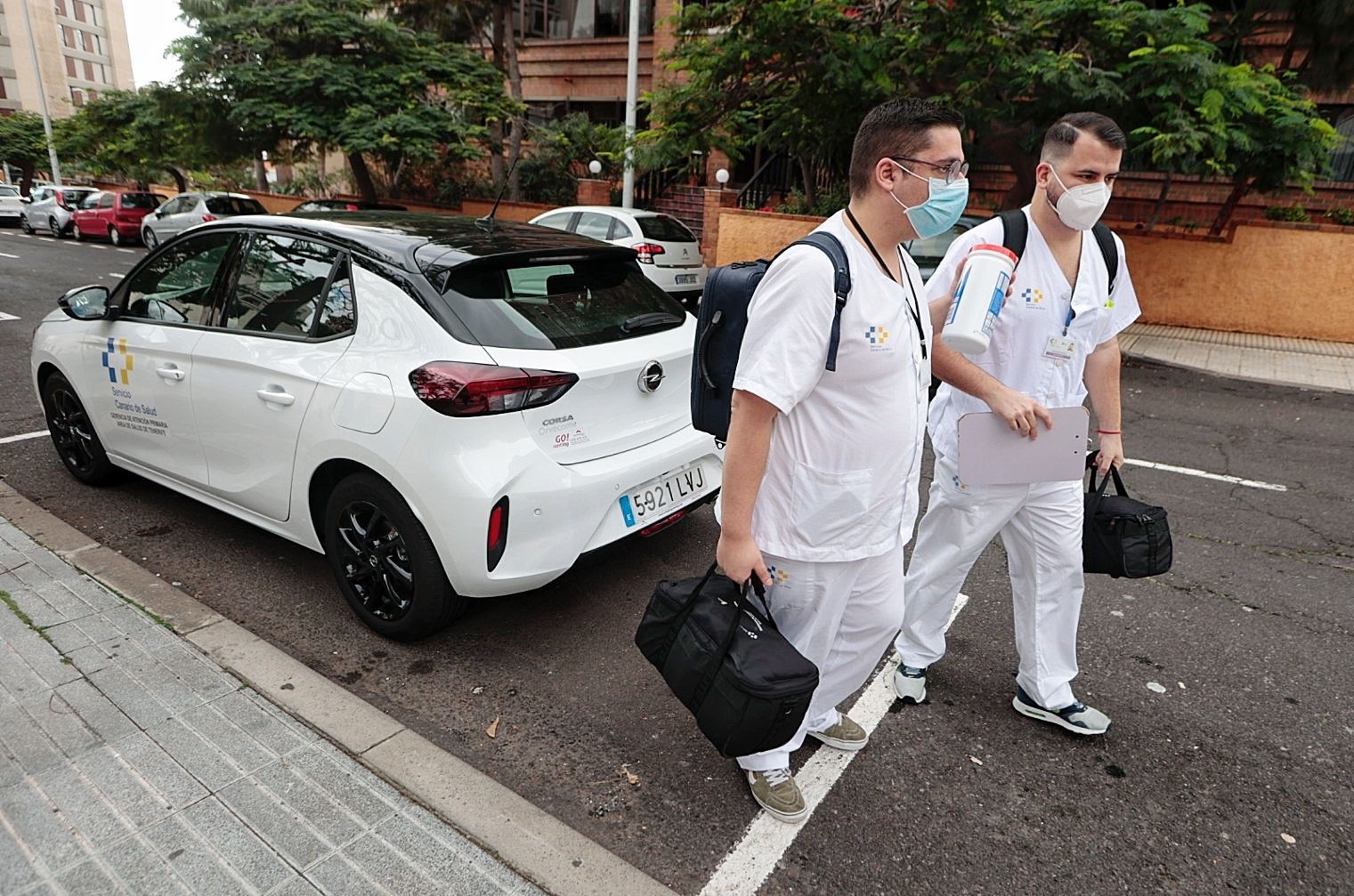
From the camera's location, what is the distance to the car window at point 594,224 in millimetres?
11883

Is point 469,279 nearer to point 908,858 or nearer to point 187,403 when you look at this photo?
point 187,403

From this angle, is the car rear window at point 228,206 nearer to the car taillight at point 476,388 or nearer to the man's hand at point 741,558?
the car taillight at point 476,388

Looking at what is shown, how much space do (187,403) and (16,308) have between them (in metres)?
9.72

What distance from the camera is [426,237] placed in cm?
337

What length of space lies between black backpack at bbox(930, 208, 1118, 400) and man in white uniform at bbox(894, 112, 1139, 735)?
23mm

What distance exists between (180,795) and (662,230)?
10396 mm

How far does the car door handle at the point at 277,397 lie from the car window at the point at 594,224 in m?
8.82

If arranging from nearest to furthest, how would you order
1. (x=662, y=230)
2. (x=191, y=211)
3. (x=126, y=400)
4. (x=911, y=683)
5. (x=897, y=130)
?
(x=897, y=130)
(x=911, y=683)
(x=126, y=400)
(x=662, y=230)
(x=191, y=211)

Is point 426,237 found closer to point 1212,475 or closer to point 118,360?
point 118,360

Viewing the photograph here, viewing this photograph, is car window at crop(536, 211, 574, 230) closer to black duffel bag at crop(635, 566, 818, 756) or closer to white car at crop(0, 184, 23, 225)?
black duffel bag at crop(635, 566, 818, 756)

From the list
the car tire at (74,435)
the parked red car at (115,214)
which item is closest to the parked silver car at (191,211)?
the parked red car at (115,214)

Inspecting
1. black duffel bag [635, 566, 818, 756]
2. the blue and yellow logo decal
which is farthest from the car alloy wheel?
the blue and yellow logo decal

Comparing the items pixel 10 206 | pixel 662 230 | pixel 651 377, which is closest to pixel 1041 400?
pixel 651 377

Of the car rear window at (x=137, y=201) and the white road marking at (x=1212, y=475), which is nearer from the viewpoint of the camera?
the white road marking at (x=1212, y=475)
